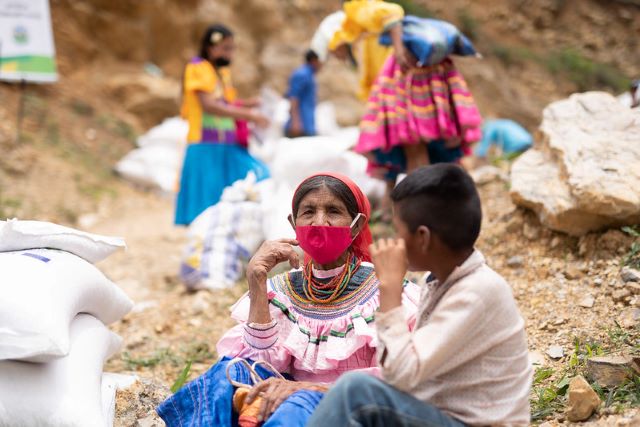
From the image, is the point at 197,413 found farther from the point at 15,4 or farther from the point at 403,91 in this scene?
the point at 15,4

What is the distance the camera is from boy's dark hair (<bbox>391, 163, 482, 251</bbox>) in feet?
5.17

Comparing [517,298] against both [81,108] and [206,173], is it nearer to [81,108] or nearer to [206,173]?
[206,173]

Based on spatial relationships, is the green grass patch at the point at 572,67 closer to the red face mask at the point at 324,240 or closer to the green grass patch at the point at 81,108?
the green grass patch at the point at 81,108

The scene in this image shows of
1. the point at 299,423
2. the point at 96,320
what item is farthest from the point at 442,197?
the point at 96,320

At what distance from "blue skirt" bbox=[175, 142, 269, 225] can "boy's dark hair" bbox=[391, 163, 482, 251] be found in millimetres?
3374

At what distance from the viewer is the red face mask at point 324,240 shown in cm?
212

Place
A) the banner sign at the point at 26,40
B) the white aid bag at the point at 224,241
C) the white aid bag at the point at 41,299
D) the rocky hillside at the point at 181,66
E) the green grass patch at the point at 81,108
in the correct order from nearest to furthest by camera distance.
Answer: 1. the white aid bag at the point at 41,299
2. the white aid bag at the point at 224,241
3. the banner sign at the point at 26,40
4. the rocky hillside at the point at 181,66
5. the green grass patch at the point at 81,108

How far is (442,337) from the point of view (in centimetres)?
151

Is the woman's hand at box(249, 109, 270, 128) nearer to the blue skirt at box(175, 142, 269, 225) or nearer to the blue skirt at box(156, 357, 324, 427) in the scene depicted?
the blue skirt at box(175, 142, 269, 225)

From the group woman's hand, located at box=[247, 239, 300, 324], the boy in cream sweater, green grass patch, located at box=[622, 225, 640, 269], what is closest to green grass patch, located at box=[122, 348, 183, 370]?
woman's hand, located at box=[247, 239, 300, 324]

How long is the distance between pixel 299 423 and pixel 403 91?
2.53 meters

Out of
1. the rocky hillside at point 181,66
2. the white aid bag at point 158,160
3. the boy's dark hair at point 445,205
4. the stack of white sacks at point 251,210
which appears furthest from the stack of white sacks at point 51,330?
the white aid bag at point 158,160

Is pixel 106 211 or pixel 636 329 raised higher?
pixel 106 211

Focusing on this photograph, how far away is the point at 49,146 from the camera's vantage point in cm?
744
